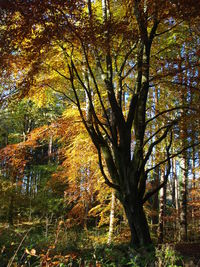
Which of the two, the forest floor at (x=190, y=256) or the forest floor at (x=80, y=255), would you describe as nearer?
the forest floor at (x=80, y=255)

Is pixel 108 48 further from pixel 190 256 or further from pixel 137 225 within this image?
pixel 190 256

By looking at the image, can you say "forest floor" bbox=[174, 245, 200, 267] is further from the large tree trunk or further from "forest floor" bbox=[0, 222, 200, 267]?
the large tree trunk

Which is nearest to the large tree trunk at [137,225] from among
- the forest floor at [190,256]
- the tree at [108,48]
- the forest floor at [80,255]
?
the tree at [108,48]

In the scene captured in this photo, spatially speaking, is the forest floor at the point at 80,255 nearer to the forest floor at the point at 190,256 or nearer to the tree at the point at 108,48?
the forest floor at the point at 190,256

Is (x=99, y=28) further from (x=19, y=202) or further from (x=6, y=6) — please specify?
(x=19, y=202)

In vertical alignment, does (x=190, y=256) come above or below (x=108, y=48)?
below

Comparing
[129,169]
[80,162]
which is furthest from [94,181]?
[129,169]

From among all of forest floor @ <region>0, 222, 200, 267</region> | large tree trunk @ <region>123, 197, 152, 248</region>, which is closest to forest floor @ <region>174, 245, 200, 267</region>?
forest floor @ <region>0, 222, 200, 267</region>

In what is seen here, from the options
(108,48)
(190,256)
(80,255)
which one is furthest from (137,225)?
(108,48)

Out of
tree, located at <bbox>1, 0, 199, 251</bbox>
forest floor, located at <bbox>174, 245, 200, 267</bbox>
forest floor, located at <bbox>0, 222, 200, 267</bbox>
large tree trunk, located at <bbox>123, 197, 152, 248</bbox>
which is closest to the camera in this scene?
forest floor, located at <bbox>0, 222, 200, 267</bbox>

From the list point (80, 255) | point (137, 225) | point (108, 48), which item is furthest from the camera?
point (108, 48)

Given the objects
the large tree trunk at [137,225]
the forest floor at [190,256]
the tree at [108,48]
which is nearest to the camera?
the forest floor at [190,256]

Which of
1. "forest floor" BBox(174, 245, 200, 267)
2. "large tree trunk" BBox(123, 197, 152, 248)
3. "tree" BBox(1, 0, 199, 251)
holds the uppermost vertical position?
"tree" BBox(1, 0, 199, 251)

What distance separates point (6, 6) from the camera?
4.12 metres
